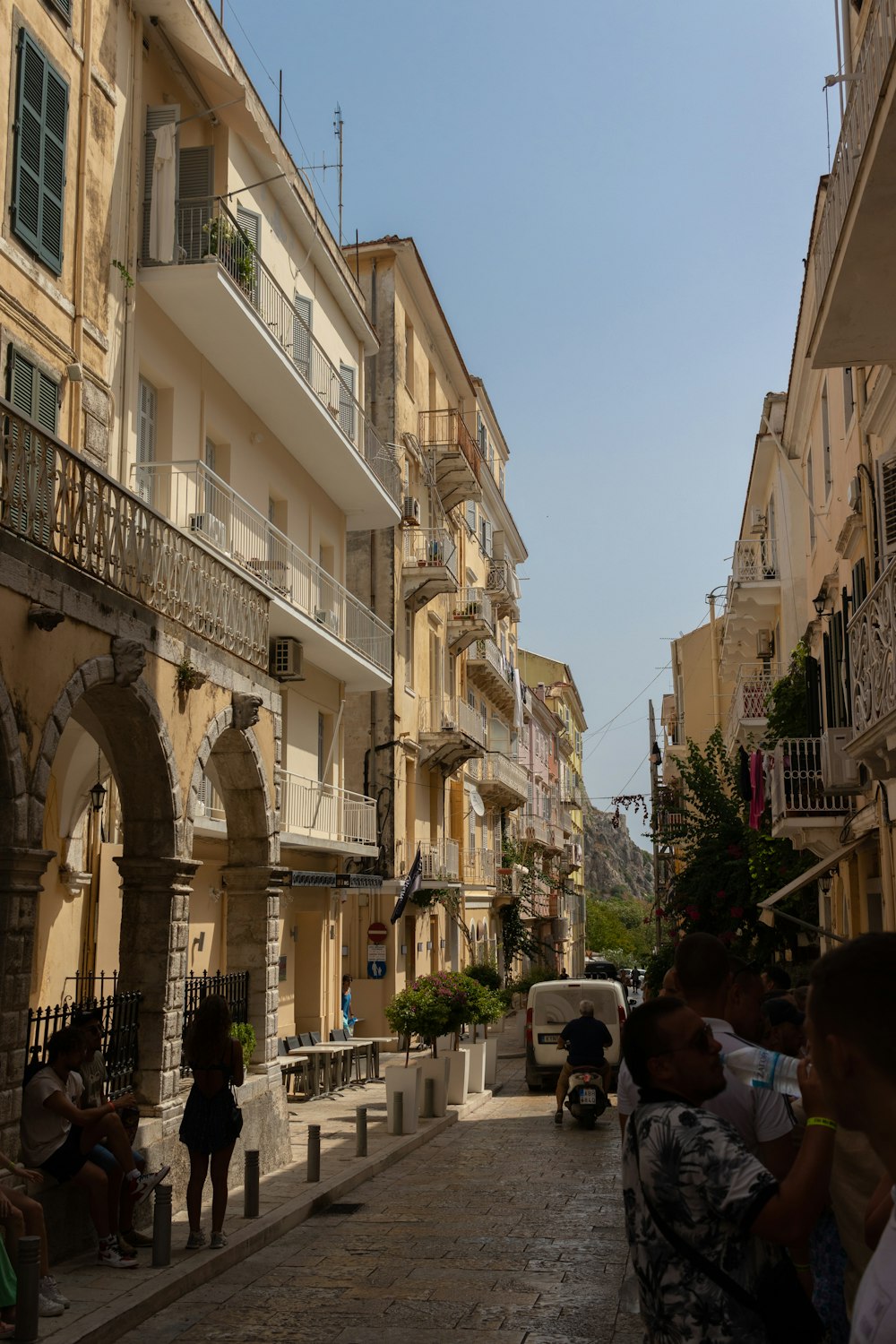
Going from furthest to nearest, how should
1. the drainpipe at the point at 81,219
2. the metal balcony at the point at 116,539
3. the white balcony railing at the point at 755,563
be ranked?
the white balcony railing at the point at 755,563
the drainpipe at the point at 81,219
the metal balcony at the point at 116,539

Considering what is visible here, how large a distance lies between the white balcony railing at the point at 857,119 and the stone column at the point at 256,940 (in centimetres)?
776

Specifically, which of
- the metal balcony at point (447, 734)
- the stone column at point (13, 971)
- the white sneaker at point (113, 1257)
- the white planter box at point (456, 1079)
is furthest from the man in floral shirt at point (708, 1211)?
the metal balcony at point (447, 734)

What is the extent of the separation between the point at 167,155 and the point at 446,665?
2212cm

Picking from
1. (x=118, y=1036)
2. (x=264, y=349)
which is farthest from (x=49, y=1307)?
(x=264, y=349)

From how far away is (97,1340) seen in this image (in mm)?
7363

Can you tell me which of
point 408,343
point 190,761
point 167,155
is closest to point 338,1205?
point 190,761

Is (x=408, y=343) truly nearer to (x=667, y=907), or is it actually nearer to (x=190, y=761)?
(x=667, y=907)

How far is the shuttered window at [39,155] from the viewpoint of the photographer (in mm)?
12914

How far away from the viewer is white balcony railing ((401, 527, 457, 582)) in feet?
104

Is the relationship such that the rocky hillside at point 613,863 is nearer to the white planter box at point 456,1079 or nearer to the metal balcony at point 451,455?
the metal balcony at point 451,455

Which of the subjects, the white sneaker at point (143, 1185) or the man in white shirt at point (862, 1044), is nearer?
the man in white shirt at point (862, 1044)

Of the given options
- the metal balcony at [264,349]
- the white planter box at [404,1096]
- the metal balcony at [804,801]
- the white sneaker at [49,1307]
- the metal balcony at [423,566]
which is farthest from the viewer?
the metal balcony at [423,566]

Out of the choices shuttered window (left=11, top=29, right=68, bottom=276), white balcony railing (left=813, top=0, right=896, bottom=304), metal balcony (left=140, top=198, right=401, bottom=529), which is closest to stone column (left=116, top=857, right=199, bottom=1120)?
shuttered window (left=11, top=29, right=68, bottom=276)

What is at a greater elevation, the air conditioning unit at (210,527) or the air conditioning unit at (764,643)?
the air conditioning unit at (764,643)
